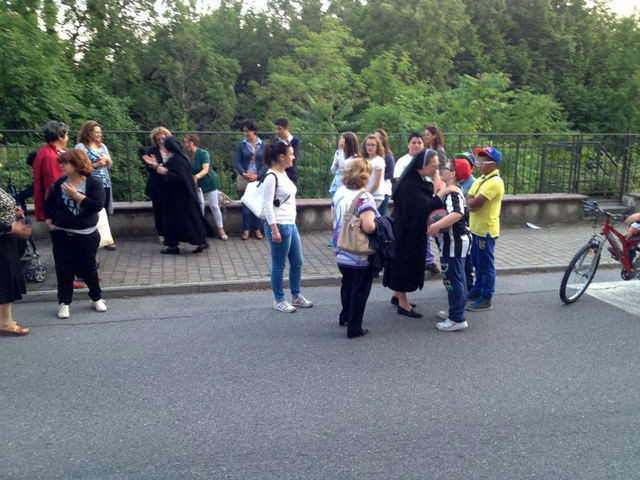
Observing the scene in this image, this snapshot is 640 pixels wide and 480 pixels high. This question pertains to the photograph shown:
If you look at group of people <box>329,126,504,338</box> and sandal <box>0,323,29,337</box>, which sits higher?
group of people <box>329,126,504,338</box>

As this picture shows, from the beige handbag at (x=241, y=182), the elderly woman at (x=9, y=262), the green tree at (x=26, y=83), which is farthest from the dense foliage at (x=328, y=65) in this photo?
the elderly woman at (x=9, y=262)

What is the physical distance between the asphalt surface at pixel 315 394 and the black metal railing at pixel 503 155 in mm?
3681

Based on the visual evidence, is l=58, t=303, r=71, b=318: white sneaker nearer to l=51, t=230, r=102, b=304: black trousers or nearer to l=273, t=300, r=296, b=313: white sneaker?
l=51, t=230, r=102, b=304: black trousers

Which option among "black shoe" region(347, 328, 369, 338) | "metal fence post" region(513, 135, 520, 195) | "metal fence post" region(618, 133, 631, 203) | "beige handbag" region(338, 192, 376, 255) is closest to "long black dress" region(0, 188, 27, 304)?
"beige handbag" region(338, 192, 376, 255)

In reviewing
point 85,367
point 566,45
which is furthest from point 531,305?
point 566,45

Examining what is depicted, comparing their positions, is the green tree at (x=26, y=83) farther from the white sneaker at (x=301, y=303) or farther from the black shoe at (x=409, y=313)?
the black shoe at (x=409, y=313)

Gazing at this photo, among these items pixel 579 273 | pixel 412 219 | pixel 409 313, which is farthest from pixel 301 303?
pixel 579 273

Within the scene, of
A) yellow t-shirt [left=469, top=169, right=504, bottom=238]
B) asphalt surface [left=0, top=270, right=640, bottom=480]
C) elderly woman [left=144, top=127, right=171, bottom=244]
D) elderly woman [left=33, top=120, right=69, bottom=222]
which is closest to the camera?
asphalt surface [left=0, top=270, right=640, bottom=480]

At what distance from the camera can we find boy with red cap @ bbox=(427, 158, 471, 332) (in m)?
5.46

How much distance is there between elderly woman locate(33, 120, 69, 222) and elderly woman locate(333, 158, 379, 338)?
3.38 m

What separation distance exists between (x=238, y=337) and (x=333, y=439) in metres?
1.99

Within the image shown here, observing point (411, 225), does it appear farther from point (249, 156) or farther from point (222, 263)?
point (249, 156)

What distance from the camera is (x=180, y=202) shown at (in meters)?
8.16

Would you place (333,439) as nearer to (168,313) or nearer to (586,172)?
(168,313)
